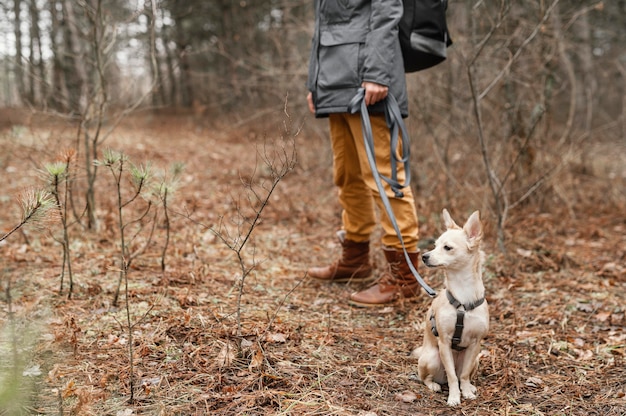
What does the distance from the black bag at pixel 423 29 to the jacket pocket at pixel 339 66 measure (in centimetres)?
38

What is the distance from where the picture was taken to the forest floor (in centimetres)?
273

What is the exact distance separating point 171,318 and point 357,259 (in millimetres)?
1760

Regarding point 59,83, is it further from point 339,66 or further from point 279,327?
point 279,327

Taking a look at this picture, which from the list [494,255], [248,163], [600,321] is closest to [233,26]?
[248,163]

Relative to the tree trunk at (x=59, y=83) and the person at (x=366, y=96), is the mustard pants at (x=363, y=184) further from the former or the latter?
the tree trunk at (x=59, y=83)

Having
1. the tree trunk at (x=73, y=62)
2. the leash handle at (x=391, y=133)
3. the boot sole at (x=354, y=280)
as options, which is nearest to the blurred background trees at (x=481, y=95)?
the leash handle at (x=391, y=133)

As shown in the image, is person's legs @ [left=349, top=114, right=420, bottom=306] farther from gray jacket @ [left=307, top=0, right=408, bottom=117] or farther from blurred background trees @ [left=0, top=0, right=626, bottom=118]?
blurred background trees @ [left=0, top=0, right=626, bottom=118]

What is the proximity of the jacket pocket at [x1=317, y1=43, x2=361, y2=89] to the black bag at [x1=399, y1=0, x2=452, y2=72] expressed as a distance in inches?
14.9

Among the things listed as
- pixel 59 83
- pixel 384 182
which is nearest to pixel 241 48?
A: pixel 59 83

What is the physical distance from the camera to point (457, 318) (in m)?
2.91

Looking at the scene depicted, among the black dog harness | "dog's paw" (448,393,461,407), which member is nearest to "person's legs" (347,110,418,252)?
Answer: the black dog harness

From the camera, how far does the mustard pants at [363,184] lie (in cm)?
395

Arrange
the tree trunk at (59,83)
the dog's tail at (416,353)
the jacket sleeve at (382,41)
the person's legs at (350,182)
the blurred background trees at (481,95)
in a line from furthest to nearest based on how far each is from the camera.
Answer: the tree trunk at (59,83), the blurred background trees at (481,95), the person's legs at (350,182), the jacket sleeve at (382,41), the dog's tail at (416,353)

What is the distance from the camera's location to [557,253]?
5.12 meters
